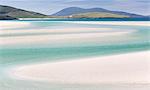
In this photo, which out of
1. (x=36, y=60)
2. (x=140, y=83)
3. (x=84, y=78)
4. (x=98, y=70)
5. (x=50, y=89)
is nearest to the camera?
(x=50, y=89)

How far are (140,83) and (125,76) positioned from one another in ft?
0.99

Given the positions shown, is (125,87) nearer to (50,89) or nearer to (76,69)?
(50,89)

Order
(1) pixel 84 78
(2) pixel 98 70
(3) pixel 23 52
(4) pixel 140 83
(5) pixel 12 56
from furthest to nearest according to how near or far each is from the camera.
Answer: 1. (3) pixel 23 52
2. (5) pixel 12 56
3. (2) pixel 98 70
4. (1) pixel 84 78
5. (4) pixel 140 83

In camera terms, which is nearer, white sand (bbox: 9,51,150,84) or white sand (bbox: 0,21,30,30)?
white sand (bbox: 9,51,150,84)

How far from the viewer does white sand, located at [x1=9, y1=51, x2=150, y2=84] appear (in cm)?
318

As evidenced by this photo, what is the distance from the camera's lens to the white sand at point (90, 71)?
3.18 metres

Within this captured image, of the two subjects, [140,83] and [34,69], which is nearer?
[140,83]

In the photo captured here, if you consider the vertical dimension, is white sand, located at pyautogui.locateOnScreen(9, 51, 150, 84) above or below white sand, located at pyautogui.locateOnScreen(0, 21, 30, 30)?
above

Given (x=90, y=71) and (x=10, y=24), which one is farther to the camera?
(x=10, y=24)

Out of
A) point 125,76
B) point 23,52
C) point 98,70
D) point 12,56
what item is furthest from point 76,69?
point 23,52

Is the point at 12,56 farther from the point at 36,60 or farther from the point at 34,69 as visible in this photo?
the point at 34,69

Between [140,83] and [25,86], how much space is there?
0.89 metres

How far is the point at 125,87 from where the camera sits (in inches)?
111

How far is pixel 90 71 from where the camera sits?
3.54 m
